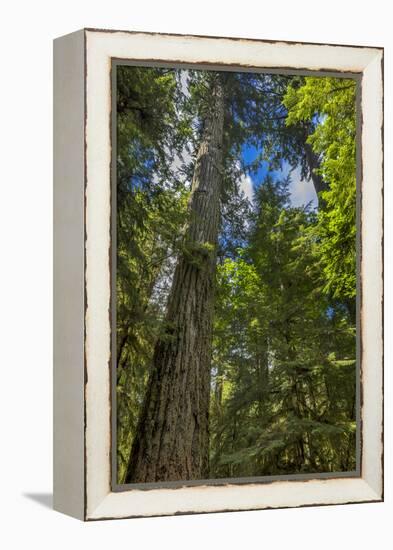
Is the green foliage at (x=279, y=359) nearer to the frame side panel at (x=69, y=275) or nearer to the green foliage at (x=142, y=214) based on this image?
the green foliage at (x=142, y=214)

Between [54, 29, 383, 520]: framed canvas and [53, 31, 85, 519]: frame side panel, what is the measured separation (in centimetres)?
2

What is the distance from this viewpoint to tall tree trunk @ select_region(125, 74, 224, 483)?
30.1ft

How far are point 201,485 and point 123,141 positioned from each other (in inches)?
96.3

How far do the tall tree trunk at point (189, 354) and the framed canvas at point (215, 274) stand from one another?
0.04ft

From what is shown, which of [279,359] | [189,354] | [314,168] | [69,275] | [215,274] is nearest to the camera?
[69,275]

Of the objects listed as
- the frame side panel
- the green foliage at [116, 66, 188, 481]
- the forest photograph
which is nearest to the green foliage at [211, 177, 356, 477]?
the forest photograph

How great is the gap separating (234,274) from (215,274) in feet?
0.46

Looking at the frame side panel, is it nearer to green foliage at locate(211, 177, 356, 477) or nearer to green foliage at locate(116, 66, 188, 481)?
green foliage at locate(116, 66, 188, 481)

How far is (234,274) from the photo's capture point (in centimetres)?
948

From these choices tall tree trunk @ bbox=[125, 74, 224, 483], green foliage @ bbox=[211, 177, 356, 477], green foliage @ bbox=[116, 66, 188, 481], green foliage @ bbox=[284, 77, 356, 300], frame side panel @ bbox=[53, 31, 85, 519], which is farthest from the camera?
green foliage @ bbox=[284, 77, 356, 300]

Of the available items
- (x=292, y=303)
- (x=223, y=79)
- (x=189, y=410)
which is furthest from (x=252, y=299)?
(x=223, y=79)

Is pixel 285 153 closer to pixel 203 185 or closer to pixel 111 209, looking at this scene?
pixel 203 185

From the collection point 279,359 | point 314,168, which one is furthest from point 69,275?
point 314,168

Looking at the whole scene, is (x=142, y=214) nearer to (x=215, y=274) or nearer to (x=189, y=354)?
(x=215, y=274)
